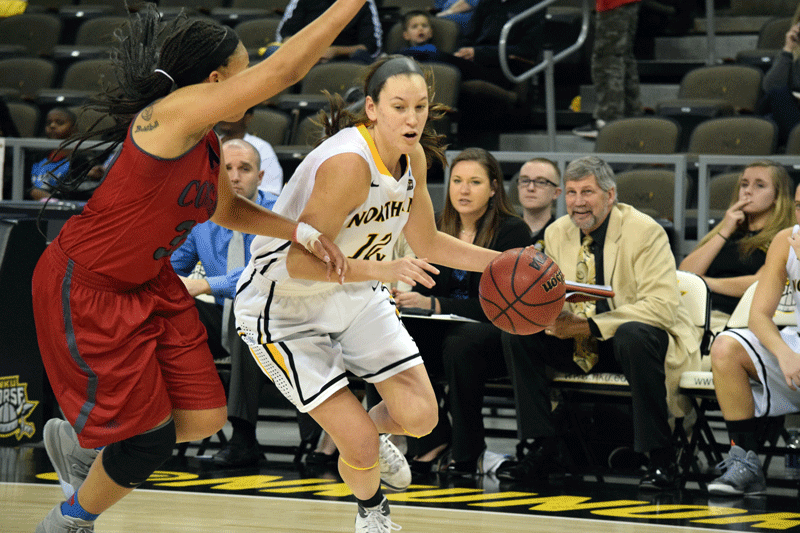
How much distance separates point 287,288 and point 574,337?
1941mm

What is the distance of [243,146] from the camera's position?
5363mm

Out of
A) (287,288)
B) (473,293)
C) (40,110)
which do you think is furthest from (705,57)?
(287,288)

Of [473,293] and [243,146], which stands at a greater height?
[243,146]

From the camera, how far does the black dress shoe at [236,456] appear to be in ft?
16.3

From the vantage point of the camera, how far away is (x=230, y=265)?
17.7 feet

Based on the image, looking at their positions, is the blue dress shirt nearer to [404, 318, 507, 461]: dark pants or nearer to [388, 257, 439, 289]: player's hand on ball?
[404, 318, 507, 461]: dark pants

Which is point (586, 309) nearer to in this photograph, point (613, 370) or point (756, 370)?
point (613, 370)

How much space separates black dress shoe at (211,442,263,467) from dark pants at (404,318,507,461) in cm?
78

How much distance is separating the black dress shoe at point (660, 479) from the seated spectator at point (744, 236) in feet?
3.38

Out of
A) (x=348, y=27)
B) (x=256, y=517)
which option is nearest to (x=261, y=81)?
(x=256, y=517)

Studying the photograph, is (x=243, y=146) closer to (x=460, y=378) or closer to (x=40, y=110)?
(x=460, y=378)

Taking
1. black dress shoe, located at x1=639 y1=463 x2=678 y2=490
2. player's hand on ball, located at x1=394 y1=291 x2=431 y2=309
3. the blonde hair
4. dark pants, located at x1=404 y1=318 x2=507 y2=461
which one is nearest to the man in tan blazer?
black dress shoe, located at x1=639 y1=463 x2=678 y2=490

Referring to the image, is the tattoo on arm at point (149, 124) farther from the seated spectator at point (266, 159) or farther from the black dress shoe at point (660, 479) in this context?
the seated spectator at point (266, 159)

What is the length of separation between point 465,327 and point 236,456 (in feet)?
4.15
